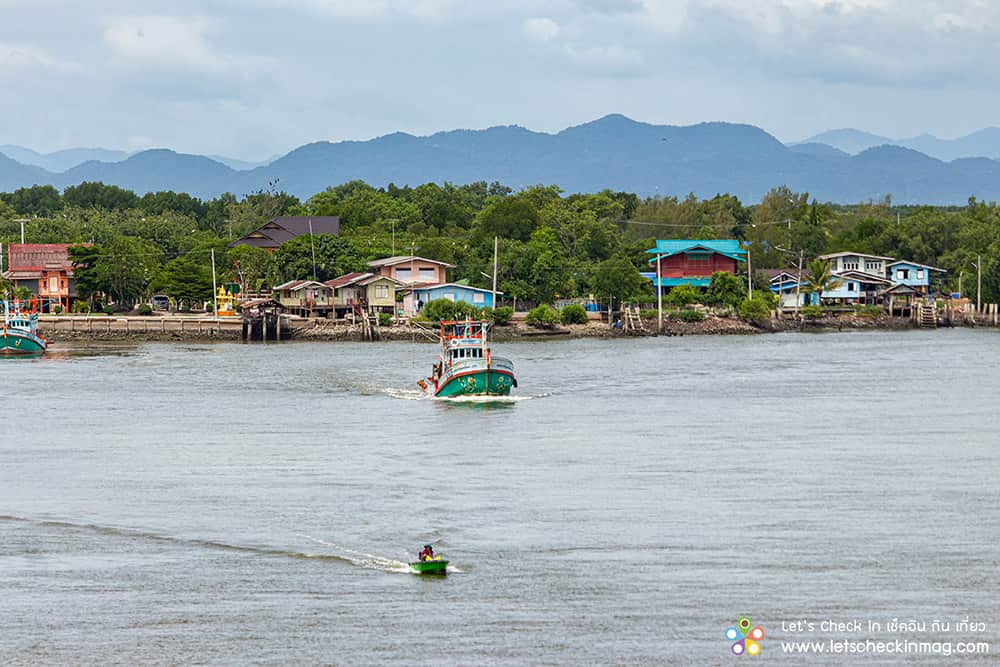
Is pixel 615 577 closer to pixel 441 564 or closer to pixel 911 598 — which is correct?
pixel 441 564

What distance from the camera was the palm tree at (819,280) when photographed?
283 feet

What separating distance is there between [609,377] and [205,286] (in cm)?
3889

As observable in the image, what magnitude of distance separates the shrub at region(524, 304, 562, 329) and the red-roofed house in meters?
28.4

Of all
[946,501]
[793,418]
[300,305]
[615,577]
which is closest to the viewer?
[615,577]

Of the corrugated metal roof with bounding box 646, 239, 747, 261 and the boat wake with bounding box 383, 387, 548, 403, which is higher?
the corrugated metal roof with bounding box 646, 239, 747, 261

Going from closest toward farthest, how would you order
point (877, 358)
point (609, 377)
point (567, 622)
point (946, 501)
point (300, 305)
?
point (567, 622), point (946, 501), point (609, 377), point (877, 358), point (300, 305)

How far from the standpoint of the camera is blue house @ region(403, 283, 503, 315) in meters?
76.3

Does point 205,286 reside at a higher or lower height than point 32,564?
higher

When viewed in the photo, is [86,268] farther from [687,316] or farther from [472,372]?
[472,372]

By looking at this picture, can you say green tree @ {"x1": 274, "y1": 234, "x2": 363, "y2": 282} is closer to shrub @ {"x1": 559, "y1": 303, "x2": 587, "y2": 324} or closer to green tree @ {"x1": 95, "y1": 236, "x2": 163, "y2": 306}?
green tree @ {"x1": 95, "y1": 236, "x2": 163, "y2": 306}

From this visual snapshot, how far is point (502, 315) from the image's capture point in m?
72.8

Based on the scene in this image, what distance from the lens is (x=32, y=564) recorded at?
21.0 meters

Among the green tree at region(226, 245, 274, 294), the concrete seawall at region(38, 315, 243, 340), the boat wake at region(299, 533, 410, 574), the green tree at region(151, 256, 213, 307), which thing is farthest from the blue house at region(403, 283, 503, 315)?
the boat wake at region(299, 533, 410, 574)

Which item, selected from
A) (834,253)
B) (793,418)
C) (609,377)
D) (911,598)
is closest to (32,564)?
(911,598)
